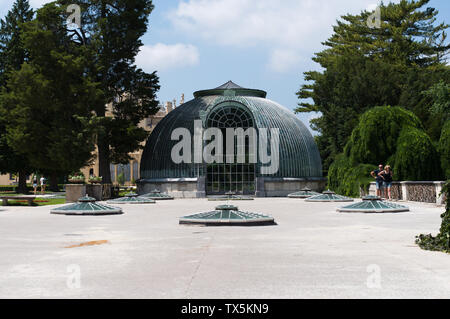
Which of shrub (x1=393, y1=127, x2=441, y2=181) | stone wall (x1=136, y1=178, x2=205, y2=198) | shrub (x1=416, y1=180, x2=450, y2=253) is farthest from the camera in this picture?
stone wall (x1=136, y1=178, x2=205, y2=198)

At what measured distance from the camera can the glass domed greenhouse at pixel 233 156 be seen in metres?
38.6

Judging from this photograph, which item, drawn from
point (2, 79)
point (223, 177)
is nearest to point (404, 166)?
point (223, 177)

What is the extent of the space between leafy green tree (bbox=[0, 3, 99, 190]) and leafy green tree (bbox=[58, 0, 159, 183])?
1216mm

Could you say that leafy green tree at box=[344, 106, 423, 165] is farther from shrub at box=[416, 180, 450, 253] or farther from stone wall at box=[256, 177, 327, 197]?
shrub at box=[416, 180, 450, 253]

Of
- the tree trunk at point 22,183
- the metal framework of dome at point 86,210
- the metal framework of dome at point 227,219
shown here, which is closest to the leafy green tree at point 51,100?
the tree trunk at point 22,183

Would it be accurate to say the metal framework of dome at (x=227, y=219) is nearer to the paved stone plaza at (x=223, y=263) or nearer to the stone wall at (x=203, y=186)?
the paved stone plaza at (x=223, y=263)

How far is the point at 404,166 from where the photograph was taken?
31.7 metres

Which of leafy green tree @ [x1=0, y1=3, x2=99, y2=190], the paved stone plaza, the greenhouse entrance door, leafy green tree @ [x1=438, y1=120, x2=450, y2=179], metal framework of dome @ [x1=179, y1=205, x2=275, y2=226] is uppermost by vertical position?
leafy green tree @ [x1=0, y1=3, x2=99, y2=190]

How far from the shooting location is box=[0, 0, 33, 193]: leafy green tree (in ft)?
148

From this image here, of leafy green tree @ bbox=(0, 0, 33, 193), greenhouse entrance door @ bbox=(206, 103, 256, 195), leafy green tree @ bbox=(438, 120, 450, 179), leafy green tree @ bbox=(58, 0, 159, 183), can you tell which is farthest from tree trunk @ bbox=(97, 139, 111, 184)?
leafy green tree @ bbox=(438, 120, 450, 179)
